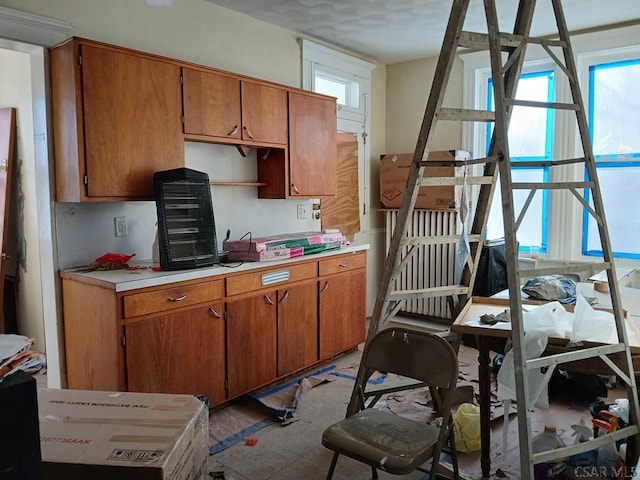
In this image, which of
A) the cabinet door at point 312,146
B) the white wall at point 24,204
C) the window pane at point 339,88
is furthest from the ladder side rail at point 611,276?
the white wall at point 24,204

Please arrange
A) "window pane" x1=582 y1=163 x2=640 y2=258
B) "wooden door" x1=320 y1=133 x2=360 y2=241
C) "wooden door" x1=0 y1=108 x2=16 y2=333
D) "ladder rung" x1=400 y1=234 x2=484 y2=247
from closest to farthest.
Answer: "ladder rung" x1=400 y1=234 x2=484 y2=247
"wooden door" x1=0 y1=108 x2=16 y2=333
"window pane" x1=582 y1=163 x2=640 y2=258
"wooden door" x1=320 y1=133 x2=360 y2=241

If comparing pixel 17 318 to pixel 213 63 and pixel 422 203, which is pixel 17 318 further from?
pixel 422 203

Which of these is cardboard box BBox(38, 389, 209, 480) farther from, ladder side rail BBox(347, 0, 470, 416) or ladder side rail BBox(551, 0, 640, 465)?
ladder side rail BBox(551, 0, 640, 465)

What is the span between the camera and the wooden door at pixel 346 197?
184 inches

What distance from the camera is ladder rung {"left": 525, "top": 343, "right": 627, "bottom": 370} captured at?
1.80 metres

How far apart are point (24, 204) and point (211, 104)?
183cm

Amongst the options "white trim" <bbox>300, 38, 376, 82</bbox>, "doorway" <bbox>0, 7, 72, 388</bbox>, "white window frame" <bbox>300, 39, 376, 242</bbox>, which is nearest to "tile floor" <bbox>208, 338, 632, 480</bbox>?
"doorway" <bbox>0, 7, 72, 388</bbox>

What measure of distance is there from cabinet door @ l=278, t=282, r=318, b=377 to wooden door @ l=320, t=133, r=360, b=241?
1.12 m

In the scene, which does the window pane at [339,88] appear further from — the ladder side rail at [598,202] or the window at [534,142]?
the ladder side rail at [598,202]

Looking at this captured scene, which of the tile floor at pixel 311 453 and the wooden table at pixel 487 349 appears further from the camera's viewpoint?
Result: the tile floor at pixel 311 453

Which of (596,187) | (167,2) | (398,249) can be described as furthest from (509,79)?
(167,2)

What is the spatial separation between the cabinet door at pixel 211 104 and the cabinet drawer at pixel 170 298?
3.13 ft

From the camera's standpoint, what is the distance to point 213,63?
11.6ft

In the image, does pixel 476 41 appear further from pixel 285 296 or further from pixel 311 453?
pixel 311 453
